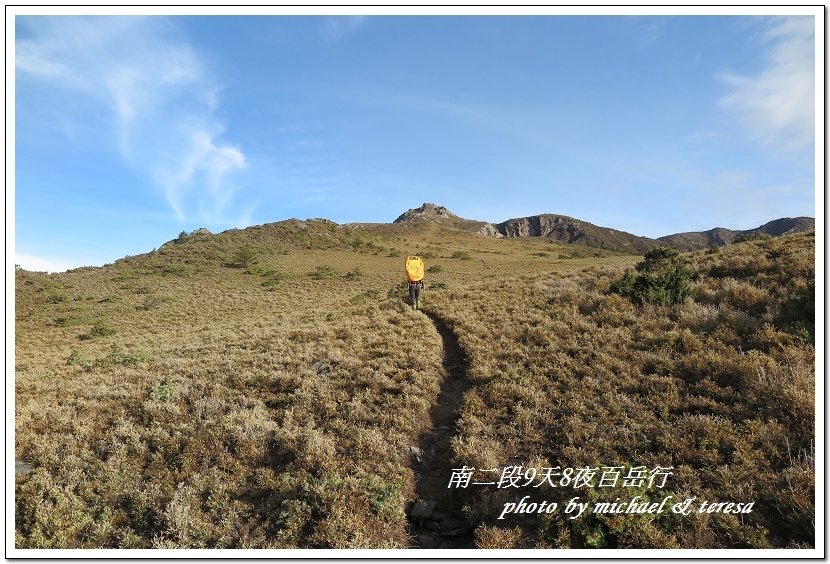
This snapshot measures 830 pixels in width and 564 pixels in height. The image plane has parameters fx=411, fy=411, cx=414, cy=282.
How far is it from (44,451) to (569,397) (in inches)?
419

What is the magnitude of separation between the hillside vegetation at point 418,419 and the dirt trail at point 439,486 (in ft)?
0.90

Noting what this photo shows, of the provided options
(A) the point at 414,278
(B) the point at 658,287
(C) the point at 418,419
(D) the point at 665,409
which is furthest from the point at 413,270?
(D) the point at 665,409

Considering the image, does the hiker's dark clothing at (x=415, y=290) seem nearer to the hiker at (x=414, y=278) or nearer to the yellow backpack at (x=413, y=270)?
the hiker at (x=414, y=278)

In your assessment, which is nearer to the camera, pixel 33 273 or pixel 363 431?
pixel 363 431

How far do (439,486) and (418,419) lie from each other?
2044 mm

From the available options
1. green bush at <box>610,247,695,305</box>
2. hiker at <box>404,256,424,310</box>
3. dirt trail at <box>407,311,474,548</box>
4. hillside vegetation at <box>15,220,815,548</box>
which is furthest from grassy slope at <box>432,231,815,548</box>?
hiker at <box>404,256,424,310</box>

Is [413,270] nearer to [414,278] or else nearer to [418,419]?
[414,278]

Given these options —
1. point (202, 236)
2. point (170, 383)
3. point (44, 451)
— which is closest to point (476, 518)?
point (44, 451)

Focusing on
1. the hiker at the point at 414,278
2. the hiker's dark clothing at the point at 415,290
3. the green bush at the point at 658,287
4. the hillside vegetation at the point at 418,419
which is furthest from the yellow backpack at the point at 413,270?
the green bush at the point at 658,287

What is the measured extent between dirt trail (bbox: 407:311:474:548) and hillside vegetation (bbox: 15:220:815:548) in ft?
0.90

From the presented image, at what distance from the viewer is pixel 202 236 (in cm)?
6750

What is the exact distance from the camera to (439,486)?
7047 mm

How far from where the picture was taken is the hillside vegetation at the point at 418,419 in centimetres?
582
